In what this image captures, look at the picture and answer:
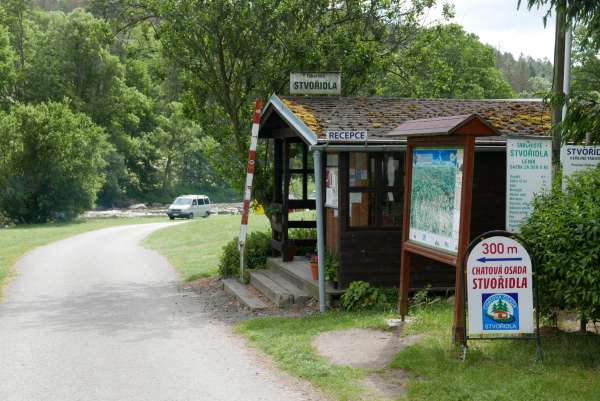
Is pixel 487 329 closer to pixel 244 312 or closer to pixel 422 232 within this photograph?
pixel 422 232

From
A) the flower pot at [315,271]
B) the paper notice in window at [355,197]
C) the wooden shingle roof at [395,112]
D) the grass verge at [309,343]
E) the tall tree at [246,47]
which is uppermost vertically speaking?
the tall tree at [246,47]

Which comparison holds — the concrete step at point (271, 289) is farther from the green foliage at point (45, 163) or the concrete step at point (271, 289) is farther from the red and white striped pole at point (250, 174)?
the green foliage at point (45, 163)

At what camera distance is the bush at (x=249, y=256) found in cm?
1691

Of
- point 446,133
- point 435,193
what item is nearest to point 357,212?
point 435,193

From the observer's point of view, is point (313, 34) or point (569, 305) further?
point (313, 34)

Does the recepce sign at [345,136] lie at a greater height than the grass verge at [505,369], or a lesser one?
greater

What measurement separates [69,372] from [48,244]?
22.0 m

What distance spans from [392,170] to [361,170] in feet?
1.65

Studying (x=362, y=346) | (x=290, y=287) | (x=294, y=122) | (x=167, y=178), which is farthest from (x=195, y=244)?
(x=167, y=178)

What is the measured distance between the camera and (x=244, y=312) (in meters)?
13.0

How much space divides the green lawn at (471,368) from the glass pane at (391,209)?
2.61 meters

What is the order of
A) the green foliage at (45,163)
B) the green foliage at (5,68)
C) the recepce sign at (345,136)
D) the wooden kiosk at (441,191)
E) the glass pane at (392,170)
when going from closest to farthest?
the wooden kiosk at (441,191) → the recepce sign at (345,136) → the glass pane at (392,170) → the green foliage at (45,163) → the green foliage at (5,68)

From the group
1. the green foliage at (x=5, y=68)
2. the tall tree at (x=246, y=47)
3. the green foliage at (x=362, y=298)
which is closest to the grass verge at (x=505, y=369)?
the green foliage at (x=362, y=298)

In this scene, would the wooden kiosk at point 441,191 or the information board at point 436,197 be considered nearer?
the wooden kiosk at point 441,191
